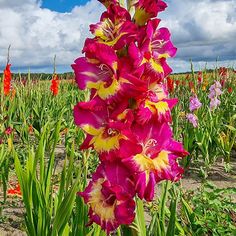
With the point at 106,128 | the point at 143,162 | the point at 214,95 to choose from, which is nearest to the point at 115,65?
the point at 106,128

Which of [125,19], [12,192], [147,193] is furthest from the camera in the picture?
[12,192]

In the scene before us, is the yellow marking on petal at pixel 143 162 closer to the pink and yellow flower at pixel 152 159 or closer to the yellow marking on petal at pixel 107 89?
the pink and yellow flower at pixel 152 159

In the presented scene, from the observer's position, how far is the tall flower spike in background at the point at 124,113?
1.18 m

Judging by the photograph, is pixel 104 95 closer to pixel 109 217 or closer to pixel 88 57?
pixel 88 57

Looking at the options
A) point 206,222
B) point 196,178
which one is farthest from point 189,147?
point 206,222

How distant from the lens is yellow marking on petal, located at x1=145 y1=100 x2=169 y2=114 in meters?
1.20

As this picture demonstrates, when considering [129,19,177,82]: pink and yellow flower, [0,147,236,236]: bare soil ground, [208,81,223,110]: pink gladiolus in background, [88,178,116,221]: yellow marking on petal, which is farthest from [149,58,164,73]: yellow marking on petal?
[208,81,223,110]: pink gladiolus in background

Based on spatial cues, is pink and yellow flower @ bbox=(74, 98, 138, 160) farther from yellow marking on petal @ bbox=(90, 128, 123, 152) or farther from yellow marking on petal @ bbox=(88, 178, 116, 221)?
yellow marking on petal @ bbox=(88, 178, 116, 221)

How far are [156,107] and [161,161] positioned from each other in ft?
0.50

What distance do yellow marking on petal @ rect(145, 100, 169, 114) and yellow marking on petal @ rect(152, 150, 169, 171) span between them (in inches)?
5.0

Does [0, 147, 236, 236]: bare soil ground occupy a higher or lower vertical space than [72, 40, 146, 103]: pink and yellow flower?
lower

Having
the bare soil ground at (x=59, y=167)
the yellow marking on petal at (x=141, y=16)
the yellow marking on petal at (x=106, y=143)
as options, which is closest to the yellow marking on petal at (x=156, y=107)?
the yellow marking on petal at (x=106, y=143)

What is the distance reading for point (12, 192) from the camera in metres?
3.83

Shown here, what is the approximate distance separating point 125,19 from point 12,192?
2.89 meters
